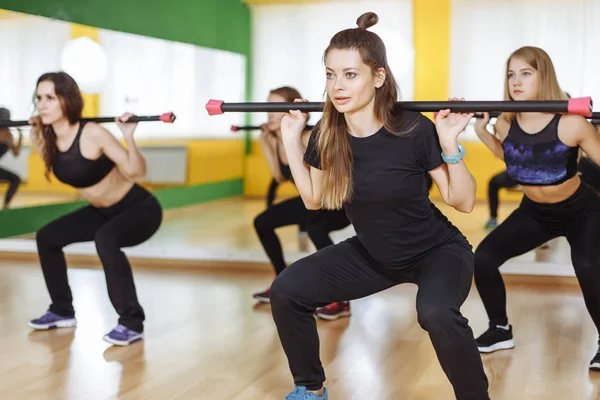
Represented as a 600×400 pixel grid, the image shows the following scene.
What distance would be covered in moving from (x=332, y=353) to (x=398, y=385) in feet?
1.58

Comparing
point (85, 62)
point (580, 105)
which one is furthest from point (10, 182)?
point (580, 105)

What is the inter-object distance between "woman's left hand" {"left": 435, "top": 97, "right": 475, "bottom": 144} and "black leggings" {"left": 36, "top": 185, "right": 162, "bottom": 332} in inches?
69.4

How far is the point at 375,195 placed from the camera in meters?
2.38

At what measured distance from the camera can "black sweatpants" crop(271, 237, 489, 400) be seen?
2.20m

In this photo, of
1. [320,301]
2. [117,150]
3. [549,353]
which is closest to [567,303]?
[549,353]

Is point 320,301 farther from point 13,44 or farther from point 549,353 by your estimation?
point 13,44

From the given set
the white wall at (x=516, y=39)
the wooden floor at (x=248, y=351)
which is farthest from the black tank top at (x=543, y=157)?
the white wall at (x=516, y=39)

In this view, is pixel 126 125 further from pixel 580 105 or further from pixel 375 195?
pixel 580 105

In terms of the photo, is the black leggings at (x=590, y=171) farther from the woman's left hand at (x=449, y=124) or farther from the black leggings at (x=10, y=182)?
the black leggings at (x=10, y=182)

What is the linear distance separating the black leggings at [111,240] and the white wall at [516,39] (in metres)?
3.39

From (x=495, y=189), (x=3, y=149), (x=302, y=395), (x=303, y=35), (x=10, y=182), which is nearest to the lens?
(x=302, y=395)

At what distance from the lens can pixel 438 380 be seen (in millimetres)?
2926

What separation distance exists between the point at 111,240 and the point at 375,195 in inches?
60.8

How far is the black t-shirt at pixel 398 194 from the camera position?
2.36 meters
